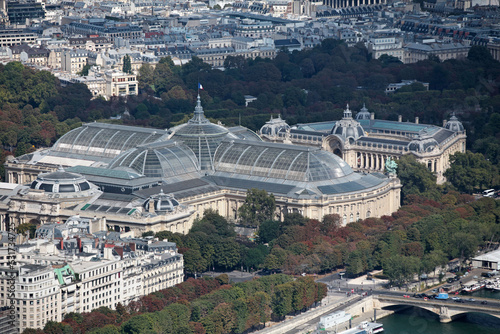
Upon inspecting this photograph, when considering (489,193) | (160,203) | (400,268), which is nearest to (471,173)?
(489,193)

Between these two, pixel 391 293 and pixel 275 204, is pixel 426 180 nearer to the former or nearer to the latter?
pixel 275 204

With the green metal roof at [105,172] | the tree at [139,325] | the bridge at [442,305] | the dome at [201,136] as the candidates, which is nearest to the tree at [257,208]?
the dome at [201,136]

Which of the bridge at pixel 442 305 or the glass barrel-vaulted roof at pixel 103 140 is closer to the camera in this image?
the bridge at pixel 442 305

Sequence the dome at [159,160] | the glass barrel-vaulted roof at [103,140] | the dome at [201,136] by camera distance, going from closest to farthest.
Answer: the dome at [159,160], the dome at [201,136], the glass barrel-vaulted roof at [103,140]

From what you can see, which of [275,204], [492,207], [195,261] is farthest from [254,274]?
[492,207]

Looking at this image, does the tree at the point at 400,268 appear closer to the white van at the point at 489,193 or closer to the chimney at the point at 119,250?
the chimney at the point at 119,250

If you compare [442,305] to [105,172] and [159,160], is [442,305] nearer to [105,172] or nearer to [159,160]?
[159,160]

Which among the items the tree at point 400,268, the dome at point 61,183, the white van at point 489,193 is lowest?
the white van at point 489,193
